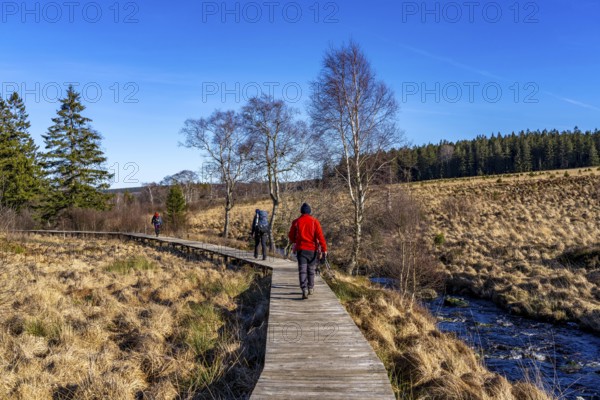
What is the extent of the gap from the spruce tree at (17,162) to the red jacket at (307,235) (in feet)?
97.1

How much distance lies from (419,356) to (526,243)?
16715mm

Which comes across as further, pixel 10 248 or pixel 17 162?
pixel 17 162

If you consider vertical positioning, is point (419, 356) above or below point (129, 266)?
below

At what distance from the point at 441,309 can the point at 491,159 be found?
80136 millimetres

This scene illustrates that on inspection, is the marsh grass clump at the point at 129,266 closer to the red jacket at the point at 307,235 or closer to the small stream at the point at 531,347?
the red jacket at the point at 307,235

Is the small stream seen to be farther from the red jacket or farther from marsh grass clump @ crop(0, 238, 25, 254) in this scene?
marsh grass clump @ crop(0, 238, 25, 254)

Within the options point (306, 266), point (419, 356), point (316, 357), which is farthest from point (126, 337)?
point (419, 356)

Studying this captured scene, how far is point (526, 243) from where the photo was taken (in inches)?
744

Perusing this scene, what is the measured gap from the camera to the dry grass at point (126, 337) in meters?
4.27

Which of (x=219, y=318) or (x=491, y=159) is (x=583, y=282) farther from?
(x=491, y=159)

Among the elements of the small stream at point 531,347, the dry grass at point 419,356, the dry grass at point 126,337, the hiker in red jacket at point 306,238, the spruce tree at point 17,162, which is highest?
the spruce tree at point 17,162

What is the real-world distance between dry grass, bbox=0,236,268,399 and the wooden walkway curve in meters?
0.45

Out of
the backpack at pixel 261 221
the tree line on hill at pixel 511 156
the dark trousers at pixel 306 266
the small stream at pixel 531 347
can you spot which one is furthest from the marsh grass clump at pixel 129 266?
the tree line on hill at pixel 511 156

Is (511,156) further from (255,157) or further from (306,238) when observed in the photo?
(306,238)
